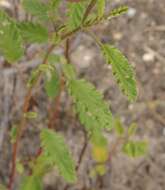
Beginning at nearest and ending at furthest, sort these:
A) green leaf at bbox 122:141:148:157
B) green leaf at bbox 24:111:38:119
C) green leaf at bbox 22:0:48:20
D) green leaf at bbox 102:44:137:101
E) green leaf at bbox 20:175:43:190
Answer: green leaf at bbox 102:44:137:101
green leaf at bbox 22:0:48:20
green leaf at bbox 24:111:38:119
green leaf at bbox 20:175:43:190
green leaf at bbox 122:141:148:157

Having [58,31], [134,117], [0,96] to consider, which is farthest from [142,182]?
[58,31]

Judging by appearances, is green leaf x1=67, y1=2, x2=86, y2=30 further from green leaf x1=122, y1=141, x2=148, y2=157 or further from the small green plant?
green leaf x1=122, y1=141, x2=148, y2=157

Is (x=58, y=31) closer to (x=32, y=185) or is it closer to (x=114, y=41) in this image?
(x=32, y=185)

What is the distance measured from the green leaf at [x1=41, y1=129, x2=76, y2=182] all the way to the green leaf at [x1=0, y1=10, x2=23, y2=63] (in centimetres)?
24

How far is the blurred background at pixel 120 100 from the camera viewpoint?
7.12 ft

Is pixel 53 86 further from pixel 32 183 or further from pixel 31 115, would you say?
pixel 32 183

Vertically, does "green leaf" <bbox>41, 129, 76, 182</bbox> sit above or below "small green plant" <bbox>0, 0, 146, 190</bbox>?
below

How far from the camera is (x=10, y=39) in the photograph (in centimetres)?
127

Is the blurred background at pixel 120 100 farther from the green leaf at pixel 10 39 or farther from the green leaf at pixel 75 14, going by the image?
the green leaf at pixel 75 14

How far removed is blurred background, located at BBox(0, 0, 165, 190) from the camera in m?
2.17

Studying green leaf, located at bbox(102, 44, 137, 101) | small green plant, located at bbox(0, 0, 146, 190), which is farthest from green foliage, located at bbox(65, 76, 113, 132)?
green leaf, located at bbox(102, 44, 137, 101)

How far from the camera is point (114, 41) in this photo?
2576 millimetres

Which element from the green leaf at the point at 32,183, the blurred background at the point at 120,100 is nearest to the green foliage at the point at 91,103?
the green leaf at the point at 32,183

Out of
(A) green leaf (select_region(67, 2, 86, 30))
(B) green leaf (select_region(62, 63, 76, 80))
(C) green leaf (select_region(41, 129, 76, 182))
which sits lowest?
(C) green leaf (select_region(41, 129, 76, 182))
